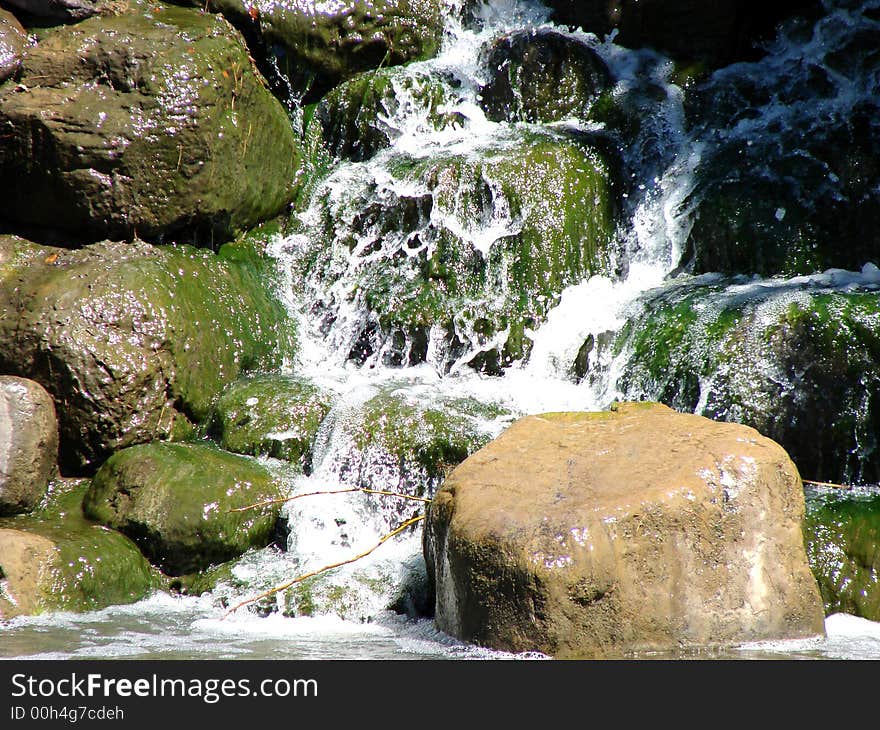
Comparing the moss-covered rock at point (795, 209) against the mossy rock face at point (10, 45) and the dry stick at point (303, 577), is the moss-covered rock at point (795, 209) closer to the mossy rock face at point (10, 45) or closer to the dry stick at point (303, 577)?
the dry stick at point (303, 577)

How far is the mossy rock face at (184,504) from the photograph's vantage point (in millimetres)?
5754

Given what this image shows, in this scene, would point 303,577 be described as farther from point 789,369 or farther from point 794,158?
point 794,158

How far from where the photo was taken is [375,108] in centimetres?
911

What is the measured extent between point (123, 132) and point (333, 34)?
3.00m

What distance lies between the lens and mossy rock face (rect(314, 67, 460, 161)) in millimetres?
9094

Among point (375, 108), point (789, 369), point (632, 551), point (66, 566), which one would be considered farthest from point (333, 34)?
point (632, 551)

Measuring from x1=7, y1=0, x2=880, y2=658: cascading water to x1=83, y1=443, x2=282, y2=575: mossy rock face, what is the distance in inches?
7.2

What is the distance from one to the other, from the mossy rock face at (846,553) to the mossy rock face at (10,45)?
617 cm

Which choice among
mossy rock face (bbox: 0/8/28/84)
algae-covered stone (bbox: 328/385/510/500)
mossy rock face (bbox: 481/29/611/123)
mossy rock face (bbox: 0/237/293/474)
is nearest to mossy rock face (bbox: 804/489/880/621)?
algae-covered stone (bbox: 328/385/510/500)

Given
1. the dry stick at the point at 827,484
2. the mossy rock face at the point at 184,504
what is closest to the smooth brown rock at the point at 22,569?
the mossy rock face at the point at 184,504

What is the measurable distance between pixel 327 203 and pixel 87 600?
435cm

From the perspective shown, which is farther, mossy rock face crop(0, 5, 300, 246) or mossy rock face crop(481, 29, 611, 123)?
mossy rock face crop(481, 29, 611, 123)

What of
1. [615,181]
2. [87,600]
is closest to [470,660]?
[87,600]

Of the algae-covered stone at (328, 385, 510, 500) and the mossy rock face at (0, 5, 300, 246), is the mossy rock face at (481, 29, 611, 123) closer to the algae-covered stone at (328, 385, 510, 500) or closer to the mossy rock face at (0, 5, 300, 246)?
the mossy rock face at (0, 5, 300, 246)
